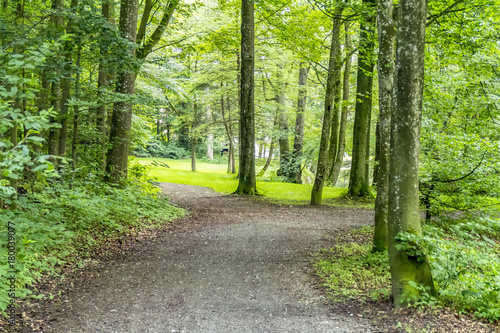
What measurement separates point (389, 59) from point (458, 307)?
365cm

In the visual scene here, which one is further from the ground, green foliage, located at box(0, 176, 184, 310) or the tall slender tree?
the tall slender tree

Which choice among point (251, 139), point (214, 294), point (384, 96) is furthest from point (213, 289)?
point (251, 139)

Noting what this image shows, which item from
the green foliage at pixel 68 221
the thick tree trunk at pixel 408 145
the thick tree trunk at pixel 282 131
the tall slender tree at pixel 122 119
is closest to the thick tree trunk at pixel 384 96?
the thick tree trunk at pixel 408 145

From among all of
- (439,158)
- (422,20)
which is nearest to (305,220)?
(439,158)

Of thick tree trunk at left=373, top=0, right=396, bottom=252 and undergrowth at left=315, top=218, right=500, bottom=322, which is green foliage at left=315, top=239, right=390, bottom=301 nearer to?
undergrowth at left=315, top=218, right=500, bottom=322

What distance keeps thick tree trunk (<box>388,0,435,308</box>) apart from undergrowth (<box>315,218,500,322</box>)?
155 mm

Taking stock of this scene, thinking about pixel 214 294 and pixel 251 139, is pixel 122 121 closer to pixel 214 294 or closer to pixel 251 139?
pixel 251 139

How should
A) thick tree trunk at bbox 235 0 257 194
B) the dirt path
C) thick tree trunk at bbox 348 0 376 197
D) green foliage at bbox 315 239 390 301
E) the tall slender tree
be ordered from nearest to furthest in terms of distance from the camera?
the dirt path, green foliage at bbox 315 239 390 301, the tall slender tree, thick tree trunk at bbox 348 0 376 197, thick tree trunk at bbox 235 0 257 194

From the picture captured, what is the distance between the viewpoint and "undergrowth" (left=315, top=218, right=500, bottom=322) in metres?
3.86

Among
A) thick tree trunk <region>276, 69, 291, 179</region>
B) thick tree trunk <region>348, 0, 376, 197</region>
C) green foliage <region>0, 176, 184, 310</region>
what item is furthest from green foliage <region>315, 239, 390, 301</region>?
thick tree trunk <region>276, 69, 291, 179</region>

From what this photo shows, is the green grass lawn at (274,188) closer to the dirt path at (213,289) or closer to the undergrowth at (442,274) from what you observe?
the dirt path at (213,289)

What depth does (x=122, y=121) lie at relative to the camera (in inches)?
383

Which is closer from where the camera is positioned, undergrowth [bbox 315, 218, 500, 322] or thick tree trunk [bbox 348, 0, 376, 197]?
undergrowth [bbox 315, 218, 500, 322]

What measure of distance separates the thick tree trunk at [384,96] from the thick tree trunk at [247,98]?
27.0 feet
